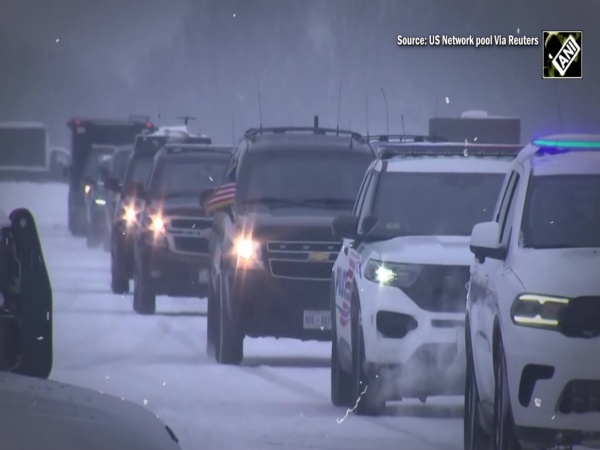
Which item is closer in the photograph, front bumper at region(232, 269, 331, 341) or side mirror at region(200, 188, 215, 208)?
front bumper at region(232, 269, 331, 341)

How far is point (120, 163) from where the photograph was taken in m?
23.2

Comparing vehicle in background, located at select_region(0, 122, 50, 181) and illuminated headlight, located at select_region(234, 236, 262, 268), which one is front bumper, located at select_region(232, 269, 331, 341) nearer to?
illuminated headlight, located at select_region(234, 236, 262, 268)

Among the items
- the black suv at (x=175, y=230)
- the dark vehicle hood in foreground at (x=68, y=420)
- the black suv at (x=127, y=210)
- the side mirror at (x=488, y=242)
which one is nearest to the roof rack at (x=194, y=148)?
the black suv at (x=175, y=230)

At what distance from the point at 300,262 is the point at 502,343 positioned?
530 cm

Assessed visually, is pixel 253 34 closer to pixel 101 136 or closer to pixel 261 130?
pixel 261 130

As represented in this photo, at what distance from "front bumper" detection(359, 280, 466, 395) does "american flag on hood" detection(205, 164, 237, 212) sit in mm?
3104

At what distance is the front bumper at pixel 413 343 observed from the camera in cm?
1154

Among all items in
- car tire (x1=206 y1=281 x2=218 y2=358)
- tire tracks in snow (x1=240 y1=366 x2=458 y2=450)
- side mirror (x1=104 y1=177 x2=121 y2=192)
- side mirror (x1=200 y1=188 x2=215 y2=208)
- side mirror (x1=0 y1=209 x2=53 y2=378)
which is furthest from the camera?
side mirror (x1=104 y1=177 x2=121 y2=192)

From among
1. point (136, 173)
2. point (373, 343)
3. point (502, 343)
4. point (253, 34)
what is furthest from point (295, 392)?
point (136, 173)

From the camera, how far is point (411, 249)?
11.7 metres

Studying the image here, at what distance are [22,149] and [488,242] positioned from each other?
5.61 m

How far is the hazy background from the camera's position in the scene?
12.9 meters

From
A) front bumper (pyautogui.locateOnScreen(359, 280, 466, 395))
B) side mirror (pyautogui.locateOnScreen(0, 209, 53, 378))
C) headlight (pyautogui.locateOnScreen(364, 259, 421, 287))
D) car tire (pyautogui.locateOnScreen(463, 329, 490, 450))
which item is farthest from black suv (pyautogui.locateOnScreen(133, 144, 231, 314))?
side mirror (pyautogui.locateOnScreen(0, 209, 53, 378))

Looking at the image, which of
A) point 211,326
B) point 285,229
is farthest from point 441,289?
point 211,326
